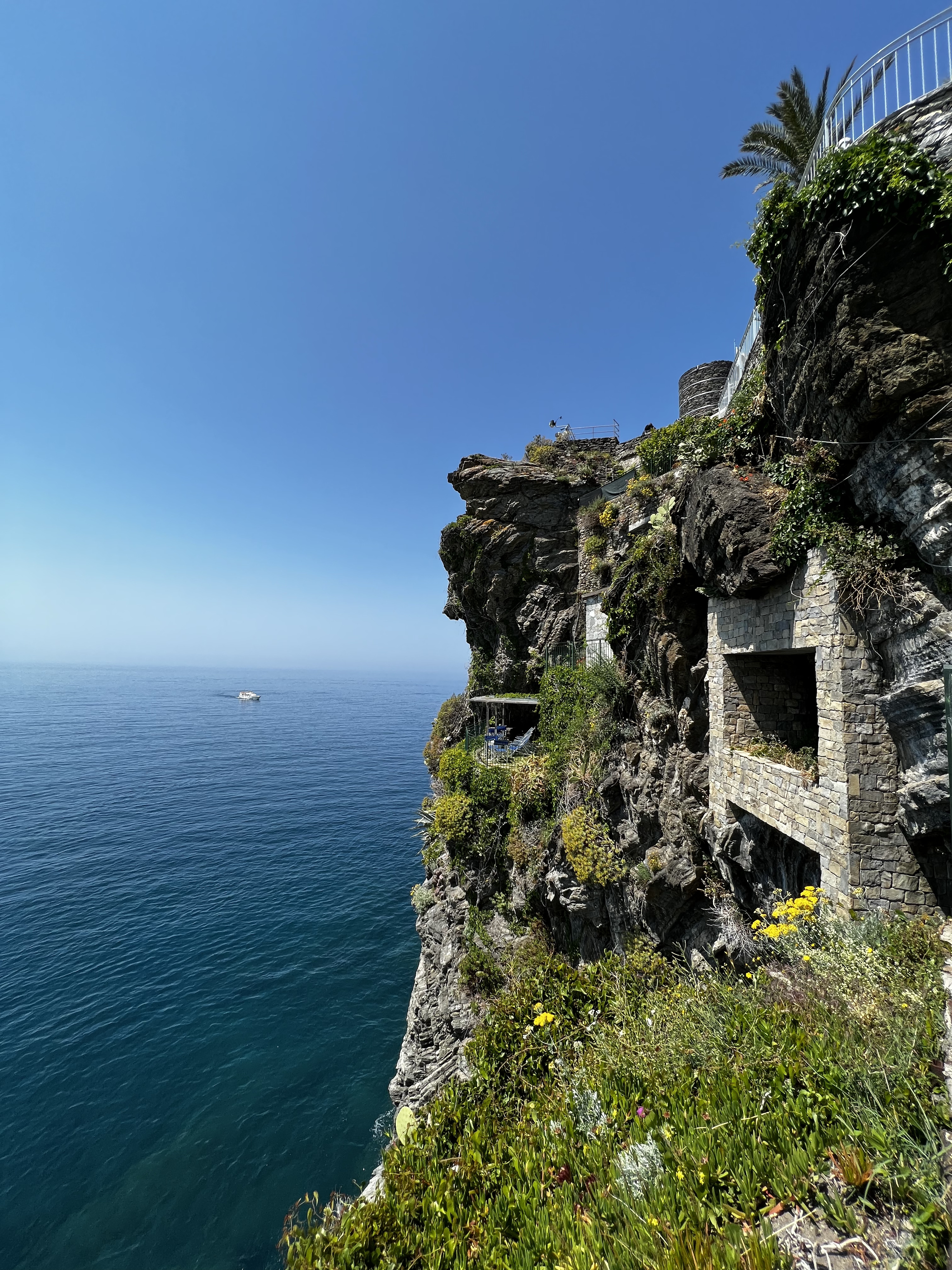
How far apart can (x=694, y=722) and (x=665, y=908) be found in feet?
12.9

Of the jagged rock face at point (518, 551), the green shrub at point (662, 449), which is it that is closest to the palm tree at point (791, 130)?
the green shrub at point (662, 449)

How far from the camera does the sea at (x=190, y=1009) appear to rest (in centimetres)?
1241

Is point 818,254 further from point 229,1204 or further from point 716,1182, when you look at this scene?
point 229,1204

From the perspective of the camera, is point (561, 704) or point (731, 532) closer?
point (731, 532)

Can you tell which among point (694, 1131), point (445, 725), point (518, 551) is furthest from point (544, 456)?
point (694, 1131)

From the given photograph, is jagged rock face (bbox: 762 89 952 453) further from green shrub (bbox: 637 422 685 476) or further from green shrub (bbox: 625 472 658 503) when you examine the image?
green shrub (bbox: 637 422 685 476)

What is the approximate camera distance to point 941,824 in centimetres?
542

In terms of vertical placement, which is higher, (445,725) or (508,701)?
(508,701)

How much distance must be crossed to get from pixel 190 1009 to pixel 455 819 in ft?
43.2

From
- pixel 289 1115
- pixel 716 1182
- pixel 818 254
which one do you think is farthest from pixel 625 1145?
pixel 289 1115

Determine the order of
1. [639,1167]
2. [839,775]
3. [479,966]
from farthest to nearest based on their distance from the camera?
1. [479,966]
2. [839,775]
3. [639,1167]

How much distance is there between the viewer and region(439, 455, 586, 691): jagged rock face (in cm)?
2217

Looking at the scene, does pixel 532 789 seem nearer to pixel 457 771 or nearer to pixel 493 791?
pixel 493 791

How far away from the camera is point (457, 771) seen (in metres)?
17.7
